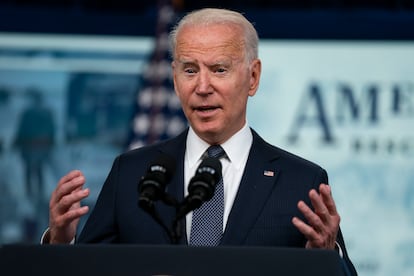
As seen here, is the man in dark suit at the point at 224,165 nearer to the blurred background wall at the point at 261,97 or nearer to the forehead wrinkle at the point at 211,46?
the forehead wrinkle at the point at 211,46

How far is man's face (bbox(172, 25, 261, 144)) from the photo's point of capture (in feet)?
9.12

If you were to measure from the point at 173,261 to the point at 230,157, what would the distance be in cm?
76

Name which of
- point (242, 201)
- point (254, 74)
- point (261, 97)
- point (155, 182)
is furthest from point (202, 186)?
point (261, 97)

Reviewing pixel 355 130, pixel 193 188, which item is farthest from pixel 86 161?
pixel 193 188

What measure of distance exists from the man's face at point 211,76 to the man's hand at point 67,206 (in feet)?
1.39

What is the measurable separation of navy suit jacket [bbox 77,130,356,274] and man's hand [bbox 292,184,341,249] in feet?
0.68

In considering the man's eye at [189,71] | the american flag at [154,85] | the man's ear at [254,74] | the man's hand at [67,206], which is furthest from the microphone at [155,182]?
the american flag at [154,85]

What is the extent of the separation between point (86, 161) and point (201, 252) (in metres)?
3.02

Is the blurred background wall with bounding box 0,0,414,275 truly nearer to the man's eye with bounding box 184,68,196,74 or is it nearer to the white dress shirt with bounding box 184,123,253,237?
the white dress shirt with bounding box 184,123,253,237

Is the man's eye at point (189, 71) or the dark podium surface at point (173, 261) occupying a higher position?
the man's eye at point (189, 71)

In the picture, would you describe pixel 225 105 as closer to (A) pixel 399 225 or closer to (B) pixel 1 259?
(B) pixel 1 259

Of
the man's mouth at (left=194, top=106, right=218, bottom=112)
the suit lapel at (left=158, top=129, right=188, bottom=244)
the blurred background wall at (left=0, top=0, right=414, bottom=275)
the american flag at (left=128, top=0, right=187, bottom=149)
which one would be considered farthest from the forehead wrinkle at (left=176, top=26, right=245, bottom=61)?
the american flag at (left=128, top=0, right=187, bottom=149)

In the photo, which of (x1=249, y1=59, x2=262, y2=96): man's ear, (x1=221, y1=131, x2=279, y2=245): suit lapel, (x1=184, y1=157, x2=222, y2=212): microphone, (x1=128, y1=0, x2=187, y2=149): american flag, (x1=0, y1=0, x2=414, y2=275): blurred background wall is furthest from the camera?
(x1=128, y1=0, x2=187, y2=149): american flag

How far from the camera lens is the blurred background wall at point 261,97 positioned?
4.93m
